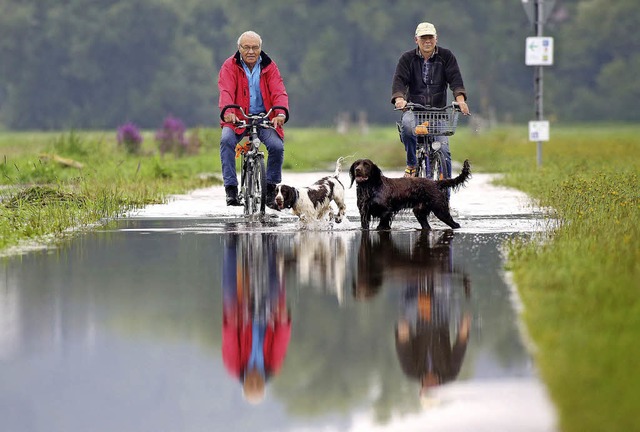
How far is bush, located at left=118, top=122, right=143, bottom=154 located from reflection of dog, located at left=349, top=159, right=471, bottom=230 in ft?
65.7

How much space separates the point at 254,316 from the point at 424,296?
1.33 m

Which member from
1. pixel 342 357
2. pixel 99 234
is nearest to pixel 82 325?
pixel 342 357

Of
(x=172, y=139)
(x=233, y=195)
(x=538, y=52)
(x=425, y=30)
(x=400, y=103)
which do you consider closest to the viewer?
(x=400, y=103)

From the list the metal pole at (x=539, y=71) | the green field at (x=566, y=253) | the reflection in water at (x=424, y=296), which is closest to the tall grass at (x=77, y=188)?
the green field at (x=566, y=253)

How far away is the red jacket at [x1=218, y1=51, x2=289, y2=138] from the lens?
55.3 feet

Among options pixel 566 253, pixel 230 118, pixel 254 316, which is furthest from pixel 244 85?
pixel 254 316

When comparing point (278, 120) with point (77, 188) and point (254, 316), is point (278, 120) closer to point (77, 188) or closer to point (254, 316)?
point (77, 188)

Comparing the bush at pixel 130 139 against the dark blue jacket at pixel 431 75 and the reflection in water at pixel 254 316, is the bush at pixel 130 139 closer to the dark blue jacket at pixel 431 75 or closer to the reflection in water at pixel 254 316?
the dark blue jacket at pixel 431 75

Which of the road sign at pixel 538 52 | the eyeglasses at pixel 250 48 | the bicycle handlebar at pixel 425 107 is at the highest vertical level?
the road sign at pixel 538 52

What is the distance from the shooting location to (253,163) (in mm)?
16891

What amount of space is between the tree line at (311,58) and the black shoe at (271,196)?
86.1 meters

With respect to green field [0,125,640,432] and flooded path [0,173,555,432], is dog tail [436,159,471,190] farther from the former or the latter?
flooded path [0,173,555,432]

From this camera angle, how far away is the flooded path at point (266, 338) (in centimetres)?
631

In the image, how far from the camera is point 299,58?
109 metres
